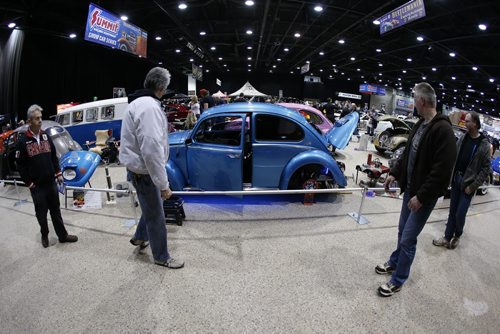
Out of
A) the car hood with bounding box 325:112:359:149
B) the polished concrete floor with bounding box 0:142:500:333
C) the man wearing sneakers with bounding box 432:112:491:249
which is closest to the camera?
the polished concrete floor with bounding box 0:142:500:333

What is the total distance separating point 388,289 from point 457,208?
1857mm

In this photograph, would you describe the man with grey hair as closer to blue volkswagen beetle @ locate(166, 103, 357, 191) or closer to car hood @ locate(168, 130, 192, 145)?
blue volkswagen beetle @ locate(166, 103, 357, 191)

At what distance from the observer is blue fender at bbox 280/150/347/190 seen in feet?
15.8

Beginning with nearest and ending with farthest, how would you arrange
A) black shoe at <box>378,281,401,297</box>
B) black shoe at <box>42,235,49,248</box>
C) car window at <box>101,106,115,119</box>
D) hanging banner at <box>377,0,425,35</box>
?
black shoe at <box>378,281,401,297</box>
black shoe at <box>42,235,49,248</box>
hanging banner at <box>377,0,425,35</box>
car window at <box>101,106,115,119</box>

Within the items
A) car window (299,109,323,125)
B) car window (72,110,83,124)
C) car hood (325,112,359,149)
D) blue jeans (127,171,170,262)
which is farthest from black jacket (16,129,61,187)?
car window (299,109,323,125)

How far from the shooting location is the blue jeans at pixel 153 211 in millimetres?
2836

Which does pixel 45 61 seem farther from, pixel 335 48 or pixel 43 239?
pixel 335 48

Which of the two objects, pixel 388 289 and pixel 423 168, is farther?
pixel 388 289

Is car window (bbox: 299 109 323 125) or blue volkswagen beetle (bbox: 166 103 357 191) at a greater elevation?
car window (bbox: 299 109 323 125)

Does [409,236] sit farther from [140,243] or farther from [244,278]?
[140,243]

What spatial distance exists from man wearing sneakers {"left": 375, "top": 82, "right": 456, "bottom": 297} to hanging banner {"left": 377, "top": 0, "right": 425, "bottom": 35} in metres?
6.47

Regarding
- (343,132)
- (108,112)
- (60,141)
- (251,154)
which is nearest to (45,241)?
(251,154)

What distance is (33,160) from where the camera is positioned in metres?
3.32

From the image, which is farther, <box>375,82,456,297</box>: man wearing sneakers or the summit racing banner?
the summit racing banner
